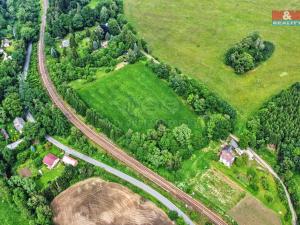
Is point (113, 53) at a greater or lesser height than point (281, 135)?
greater

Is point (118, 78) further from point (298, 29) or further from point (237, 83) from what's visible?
point (298, 29)

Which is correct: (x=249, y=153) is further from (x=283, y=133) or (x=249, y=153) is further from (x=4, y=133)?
(x=4, y=133)

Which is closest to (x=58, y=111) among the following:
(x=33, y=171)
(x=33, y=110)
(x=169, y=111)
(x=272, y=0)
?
(x=33, y=110)

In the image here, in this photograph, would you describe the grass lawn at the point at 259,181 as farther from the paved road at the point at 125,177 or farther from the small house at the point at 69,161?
the small house at the point at 69,161

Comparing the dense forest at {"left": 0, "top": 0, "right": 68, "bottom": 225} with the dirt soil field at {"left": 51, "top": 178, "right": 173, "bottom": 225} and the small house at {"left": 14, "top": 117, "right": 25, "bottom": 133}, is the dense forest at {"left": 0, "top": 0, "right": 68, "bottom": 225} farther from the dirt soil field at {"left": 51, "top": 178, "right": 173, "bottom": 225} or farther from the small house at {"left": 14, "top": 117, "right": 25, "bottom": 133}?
the dirt soil field at {"left": 51, "top": 178, "right": 173, "bottom": 225}

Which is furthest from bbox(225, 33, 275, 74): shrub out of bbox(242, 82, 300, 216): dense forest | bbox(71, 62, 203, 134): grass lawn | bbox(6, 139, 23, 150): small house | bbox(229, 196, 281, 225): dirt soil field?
bbox(6, 139, 23, 150): small house

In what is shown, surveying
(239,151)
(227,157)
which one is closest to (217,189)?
(227,157)

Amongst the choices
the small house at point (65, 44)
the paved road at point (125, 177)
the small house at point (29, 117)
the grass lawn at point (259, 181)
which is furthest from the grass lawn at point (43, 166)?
the small house at point (65, 44)
